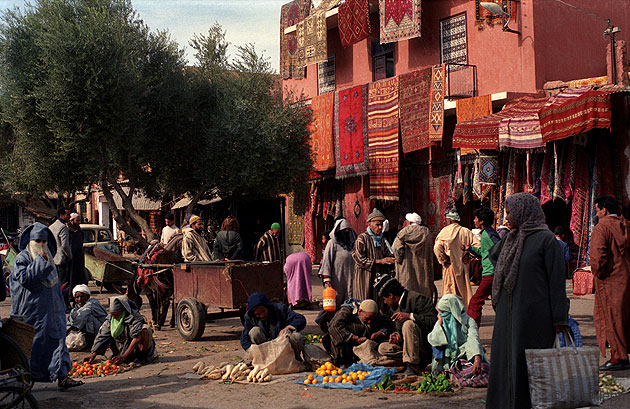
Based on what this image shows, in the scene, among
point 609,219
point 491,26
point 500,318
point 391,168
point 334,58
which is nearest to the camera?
point 500,318

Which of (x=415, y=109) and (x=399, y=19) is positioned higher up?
(x=399, y=19)

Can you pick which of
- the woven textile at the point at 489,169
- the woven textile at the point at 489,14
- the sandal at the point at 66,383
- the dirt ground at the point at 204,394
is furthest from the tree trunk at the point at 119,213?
the sandal at the point at 66,383

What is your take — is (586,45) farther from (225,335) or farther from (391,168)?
(225,335)

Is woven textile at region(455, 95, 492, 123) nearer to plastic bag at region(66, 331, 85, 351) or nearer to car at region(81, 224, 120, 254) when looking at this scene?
plastic bag at region(66, 331, 85, 351)

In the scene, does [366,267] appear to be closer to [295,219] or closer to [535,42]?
[535,42]

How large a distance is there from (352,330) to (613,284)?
2.71 meters

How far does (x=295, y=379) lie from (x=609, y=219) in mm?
3563

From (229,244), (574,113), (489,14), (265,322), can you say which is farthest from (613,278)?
(489,14)

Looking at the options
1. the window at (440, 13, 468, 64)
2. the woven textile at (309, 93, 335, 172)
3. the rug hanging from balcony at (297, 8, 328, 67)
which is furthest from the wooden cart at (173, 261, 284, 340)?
the rug hanging from balcony at (297, 8, 328, 67)

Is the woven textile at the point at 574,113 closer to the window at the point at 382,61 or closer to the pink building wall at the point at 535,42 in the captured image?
the pink building wall at the point at 535,42

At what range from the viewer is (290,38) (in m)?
21.9

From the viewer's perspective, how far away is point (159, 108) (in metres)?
18.9

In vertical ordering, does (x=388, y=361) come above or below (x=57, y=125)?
below

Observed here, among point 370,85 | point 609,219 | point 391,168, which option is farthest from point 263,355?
point 370,85
